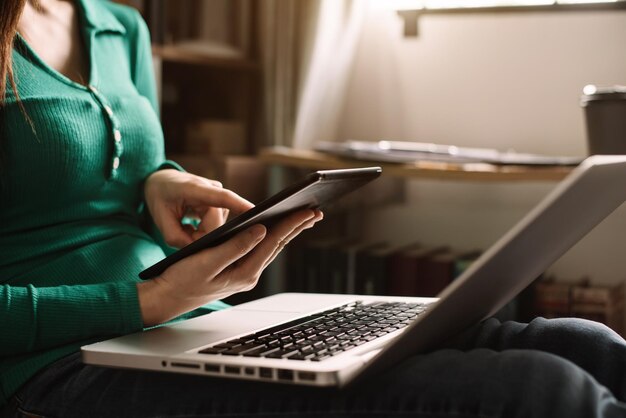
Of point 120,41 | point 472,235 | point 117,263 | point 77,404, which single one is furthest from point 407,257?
point 77,404

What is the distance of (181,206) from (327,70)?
1369 millimetres

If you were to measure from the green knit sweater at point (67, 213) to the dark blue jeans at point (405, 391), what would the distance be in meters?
0.05

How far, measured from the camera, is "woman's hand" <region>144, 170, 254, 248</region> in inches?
40.4

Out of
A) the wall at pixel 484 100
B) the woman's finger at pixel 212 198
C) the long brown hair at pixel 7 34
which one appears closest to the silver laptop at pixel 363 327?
the woman's finger at pixel 212 198

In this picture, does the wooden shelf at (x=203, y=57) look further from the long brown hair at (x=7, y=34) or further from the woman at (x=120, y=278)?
the long brown hair at (x=7, y=34)

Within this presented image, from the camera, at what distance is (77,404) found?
787 millimetres

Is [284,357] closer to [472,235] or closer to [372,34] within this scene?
[472,235]

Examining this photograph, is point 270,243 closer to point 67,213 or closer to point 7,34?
point 67,213

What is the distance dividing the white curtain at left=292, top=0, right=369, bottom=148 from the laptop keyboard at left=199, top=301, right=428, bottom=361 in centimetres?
136

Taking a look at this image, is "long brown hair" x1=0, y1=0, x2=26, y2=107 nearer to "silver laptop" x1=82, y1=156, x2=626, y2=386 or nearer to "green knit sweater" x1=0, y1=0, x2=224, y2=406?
"green knit sweater" x1=0, y1=0, x2=224, y2=406

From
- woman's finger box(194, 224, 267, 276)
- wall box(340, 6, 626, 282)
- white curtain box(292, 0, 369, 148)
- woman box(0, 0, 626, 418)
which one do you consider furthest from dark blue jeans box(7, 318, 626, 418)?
white curtain box(292, 0, 369, 148)

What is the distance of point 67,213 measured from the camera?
990 millimetres

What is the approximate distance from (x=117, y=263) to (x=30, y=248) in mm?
94

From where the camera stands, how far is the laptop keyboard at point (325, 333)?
29.2 inches
